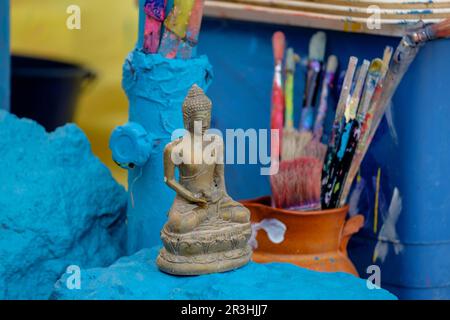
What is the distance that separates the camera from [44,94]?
4492mm

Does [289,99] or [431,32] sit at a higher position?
[431,32]

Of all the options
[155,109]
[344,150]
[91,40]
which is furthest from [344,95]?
[91,40]

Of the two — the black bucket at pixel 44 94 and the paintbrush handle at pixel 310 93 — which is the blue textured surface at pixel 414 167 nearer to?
the paintbrush handle at pixel 310 93

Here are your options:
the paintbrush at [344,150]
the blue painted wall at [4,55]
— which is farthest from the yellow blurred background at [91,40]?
the paintbrush at [344,150]

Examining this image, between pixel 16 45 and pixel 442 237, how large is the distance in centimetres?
336

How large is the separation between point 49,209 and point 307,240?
689 mm

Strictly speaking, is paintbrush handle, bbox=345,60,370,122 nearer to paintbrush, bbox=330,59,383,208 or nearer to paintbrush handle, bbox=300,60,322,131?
paintbrush, bbox=330,59,383,208

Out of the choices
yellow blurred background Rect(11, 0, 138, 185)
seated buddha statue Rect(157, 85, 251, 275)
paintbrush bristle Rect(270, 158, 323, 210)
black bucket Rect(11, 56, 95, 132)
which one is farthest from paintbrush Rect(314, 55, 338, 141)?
yellow blurred background Rect(11, 0, 138, 185)

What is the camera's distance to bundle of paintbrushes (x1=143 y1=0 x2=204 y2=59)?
283 centimetres

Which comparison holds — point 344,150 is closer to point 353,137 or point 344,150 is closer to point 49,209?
point 353,137

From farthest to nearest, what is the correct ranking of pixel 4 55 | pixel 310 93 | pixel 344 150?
pixel 4 55, pixel 310 93, pixel 344 150

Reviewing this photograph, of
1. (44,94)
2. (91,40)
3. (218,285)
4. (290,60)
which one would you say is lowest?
(218,285)

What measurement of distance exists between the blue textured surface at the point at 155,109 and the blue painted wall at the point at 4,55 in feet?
2.47

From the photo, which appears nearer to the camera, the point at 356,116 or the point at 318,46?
the point at 356,116
